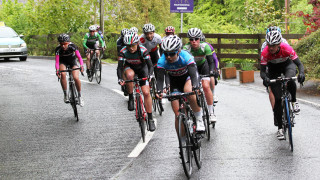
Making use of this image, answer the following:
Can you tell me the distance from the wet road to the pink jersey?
4.45ft

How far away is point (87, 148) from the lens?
30.5ft

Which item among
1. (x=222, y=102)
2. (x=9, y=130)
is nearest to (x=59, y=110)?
(x=9, y=130)

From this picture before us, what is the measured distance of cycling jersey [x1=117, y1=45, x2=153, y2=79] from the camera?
10047mm

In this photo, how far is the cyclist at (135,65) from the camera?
9.77 metres

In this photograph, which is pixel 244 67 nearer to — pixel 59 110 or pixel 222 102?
pixel 222 102

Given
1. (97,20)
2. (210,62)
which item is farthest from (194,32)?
(97,20)

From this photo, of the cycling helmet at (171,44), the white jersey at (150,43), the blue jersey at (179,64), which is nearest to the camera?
the cycling helmet at (171,44)

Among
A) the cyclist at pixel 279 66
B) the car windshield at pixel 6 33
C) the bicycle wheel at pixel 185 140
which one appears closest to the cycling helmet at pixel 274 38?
the cyclist at pixel 279 66

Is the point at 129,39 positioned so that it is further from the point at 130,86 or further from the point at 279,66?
the point at 279,66

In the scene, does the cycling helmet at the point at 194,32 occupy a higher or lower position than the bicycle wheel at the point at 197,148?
higher

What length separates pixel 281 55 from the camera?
892 cm

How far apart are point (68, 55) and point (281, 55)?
5.39 meters

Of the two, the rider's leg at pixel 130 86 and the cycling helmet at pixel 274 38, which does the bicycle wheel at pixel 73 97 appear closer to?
the rider's leg at pixel 130 86

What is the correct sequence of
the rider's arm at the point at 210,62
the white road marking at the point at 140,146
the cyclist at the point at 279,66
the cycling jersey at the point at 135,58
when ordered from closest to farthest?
the white road marking at the point at 140,146
the cyclist at the point at 279,66
the cycling jersey at the point at 135,58
the rider's arm at the point at 210,62
